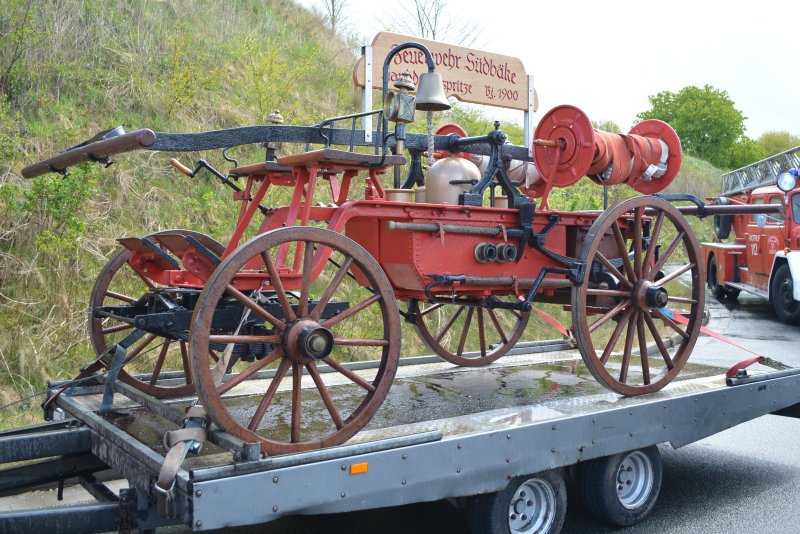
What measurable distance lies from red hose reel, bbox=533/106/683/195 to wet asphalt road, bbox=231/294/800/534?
2.10 meters

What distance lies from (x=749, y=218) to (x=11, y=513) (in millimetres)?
13674

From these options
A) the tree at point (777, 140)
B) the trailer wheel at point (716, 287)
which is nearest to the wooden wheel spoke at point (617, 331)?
the trailer wheel at point (716, 287)

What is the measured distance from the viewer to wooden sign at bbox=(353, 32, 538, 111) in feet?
19.0

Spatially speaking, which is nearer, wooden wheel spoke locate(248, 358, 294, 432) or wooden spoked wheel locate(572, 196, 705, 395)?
wooden wheel spoke locate(248, 358, 294, 432)

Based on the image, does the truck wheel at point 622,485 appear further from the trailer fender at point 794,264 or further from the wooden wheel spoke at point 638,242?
the trailer fender at point 794,264

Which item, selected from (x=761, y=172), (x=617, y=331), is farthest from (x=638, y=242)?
(x=761, y=172)

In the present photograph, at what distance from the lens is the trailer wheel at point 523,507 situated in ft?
13.2

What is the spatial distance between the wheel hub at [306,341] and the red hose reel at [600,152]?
2.31 m

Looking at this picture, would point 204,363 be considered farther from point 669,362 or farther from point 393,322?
point 669,362

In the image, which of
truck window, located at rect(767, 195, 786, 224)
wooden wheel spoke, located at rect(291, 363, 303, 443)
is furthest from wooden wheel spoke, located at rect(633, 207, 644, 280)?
truck window, located at rect(767, 195, 786, 224)

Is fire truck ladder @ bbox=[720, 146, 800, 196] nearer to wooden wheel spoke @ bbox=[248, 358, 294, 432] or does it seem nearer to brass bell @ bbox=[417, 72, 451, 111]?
brass bell @ bbox=[417, 72, 451, 111]

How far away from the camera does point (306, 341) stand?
12.0 feet

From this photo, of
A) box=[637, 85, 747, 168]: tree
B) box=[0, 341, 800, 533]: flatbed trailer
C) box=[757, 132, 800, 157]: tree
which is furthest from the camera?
box=[757, 132, 800, 157]: tree

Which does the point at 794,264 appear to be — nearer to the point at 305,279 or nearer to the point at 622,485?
the point at 622,485
